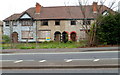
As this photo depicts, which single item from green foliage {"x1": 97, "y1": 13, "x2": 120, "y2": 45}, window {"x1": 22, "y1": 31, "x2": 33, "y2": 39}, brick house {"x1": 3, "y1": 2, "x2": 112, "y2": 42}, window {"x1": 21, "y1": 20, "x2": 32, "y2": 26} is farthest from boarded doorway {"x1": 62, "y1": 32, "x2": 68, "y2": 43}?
green foliage {"x1": 97, "y1": 13, "x2": 120, "y2": 45}

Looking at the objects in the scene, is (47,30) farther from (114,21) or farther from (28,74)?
(28,74)

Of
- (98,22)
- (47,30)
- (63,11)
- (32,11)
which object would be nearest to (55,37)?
(47,30)

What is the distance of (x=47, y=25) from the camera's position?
3328 cm

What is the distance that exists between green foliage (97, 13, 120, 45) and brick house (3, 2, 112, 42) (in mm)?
11288

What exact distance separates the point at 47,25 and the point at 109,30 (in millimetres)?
16156

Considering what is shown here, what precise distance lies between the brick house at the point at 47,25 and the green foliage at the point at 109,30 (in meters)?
11.3

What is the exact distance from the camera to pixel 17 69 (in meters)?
7.39

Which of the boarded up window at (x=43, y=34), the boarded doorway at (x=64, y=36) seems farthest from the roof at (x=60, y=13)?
the boarded doorway at (x=64, y=36)

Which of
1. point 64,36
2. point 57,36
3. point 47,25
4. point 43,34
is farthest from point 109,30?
point 43,34

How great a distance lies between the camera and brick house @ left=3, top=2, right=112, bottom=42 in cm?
3238

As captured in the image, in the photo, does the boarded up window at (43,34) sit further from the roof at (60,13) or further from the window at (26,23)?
the window at (26,23)

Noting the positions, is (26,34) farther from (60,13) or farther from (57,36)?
(60,13)

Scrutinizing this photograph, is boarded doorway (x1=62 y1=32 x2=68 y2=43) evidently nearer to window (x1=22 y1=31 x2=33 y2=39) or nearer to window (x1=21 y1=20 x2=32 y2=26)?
window (x1=22 y1=31 x2=33 y2=39)

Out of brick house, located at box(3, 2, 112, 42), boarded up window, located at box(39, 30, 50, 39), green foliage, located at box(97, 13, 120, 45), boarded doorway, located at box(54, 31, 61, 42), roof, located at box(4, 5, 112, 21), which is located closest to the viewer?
green foliage, located at box(97, 13, 120, 45)
